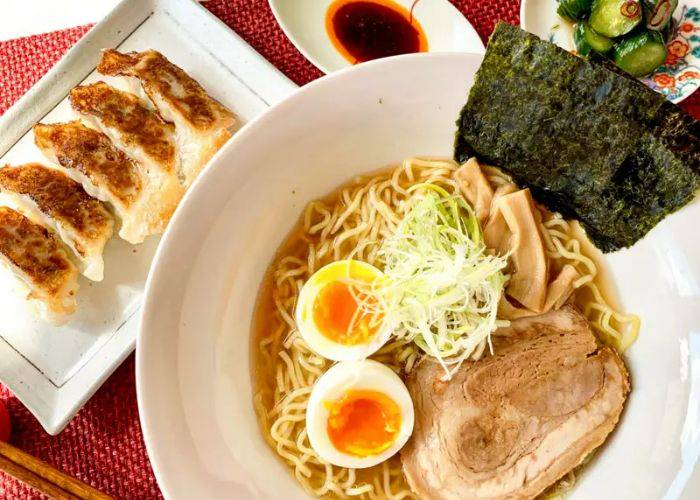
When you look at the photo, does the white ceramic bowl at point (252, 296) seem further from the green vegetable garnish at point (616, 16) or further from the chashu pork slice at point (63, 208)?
the green vegetable garnish at point (616, 16)

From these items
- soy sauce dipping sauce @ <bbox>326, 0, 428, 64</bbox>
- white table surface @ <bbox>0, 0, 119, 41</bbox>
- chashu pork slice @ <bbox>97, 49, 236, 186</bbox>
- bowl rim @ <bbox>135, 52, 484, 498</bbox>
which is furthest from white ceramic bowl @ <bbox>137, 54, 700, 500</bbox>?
white table surface @ <bbox>0, 0, 119, 41</bbox>

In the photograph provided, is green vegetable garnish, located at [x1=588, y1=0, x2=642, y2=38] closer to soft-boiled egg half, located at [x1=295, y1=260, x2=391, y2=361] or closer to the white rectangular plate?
the white rectangular plate

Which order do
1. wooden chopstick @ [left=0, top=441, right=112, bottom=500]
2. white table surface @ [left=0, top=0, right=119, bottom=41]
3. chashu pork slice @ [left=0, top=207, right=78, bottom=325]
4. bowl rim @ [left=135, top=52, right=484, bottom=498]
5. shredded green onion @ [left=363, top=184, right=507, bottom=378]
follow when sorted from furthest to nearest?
white table surface @ [left=0, top=0, right=119, bottom=41]
chashu pork slice @ [left=0, top=207, right=78, bottom=325]
wooden chopstick @ [left=0, top=441, right=112, bottom=500]
shredded green onion @ [left=363, top=184, right=507, bottom=378]
bowl rim @ [left=135, top=52, right=484, bottom=498]

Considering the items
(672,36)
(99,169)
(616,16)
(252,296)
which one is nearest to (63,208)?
(99,169)

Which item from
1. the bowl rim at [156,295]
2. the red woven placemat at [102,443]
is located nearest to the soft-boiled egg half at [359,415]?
the bowl rim at [156,295]

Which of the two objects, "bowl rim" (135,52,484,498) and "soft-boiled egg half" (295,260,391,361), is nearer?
"bowl rim" (135,52,484,498)
